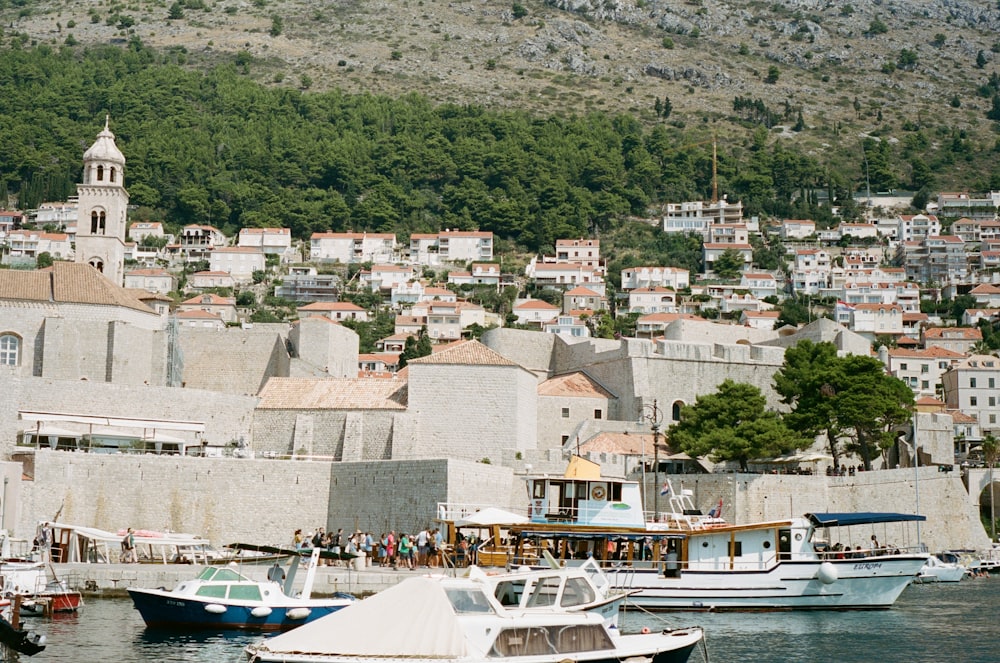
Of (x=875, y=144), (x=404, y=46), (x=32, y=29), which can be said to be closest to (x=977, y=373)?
(x=875, y=144)

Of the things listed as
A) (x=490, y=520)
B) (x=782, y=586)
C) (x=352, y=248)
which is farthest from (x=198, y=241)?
(x=782, y=586)

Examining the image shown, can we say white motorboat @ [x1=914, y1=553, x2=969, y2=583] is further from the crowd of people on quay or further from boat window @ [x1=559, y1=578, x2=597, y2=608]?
boat window @ [x1=559, y1=578, x2=597, y2=608]

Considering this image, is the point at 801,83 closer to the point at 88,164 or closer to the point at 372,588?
the point at 88,164

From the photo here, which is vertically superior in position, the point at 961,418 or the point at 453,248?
the point at 453,248

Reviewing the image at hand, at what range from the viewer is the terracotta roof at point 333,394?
39906 millimetres

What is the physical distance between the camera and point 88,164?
50094 millimetres

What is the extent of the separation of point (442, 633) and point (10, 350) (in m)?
28.5

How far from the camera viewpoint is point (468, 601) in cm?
1686

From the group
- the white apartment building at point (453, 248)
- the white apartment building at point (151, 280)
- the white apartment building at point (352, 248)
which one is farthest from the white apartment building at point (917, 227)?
the white apartment building at point (151, 280)

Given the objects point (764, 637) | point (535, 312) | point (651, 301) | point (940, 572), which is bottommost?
point (764, 637)

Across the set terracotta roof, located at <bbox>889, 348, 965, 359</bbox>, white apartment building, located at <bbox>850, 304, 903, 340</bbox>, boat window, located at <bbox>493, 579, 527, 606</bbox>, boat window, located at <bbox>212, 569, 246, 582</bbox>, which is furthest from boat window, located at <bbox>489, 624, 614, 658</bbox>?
white apartment building, located at <bbox>850, 304, 903, 340</bbox>

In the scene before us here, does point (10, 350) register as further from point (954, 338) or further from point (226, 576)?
point (954, 338)

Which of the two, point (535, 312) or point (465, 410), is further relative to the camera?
point (535, 312)

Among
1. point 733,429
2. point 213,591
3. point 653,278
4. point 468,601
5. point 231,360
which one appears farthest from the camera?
point 653,278
